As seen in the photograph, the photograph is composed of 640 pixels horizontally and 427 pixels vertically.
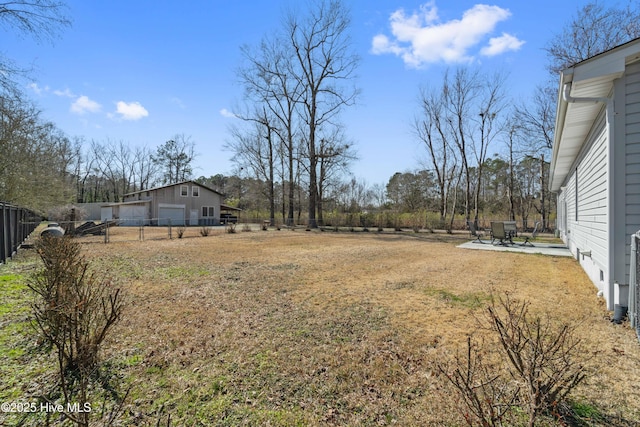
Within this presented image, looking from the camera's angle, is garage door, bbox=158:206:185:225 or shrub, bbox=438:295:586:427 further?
garage door, bbox=158:206:185:225

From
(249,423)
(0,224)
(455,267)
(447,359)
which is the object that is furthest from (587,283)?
(0,224)

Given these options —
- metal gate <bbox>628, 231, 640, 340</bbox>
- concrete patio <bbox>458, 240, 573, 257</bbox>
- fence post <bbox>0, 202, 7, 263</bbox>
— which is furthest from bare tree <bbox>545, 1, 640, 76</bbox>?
fence post <bbox>0, 202, 7, 263</bbox>

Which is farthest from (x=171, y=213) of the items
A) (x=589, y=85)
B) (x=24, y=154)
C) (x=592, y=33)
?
(x=592, y=33)

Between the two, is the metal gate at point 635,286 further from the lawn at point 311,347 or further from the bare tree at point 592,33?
the bare tree at point 592,33

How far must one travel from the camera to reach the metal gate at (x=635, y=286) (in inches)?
123

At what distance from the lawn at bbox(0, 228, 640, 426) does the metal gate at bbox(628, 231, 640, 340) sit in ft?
0.50

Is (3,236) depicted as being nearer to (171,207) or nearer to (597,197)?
(597,197)

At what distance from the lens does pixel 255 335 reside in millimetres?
3477

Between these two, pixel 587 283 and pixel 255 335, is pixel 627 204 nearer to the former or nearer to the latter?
pixel 587 283

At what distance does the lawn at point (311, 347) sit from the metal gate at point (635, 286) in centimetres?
15

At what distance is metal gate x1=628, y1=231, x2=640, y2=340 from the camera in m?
3.13

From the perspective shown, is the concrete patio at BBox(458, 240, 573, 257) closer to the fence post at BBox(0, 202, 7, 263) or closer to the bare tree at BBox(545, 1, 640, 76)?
the bare tree at BBox(545, 1, 640, 76)

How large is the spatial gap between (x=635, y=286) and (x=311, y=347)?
359 cm

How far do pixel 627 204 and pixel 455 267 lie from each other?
13.7 feet
